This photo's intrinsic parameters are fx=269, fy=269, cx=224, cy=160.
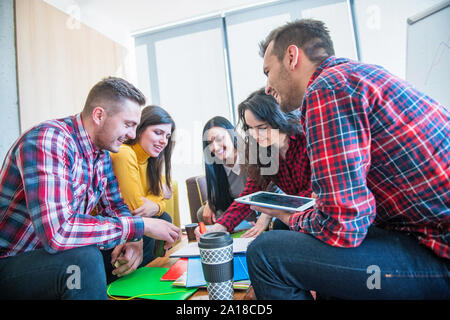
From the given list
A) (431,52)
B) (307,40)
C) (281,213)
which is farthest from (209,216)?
(431,52)

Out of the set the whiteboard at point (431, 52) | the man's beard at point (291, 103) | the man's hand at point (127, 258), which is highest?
the whiteboard at point (431, 52)

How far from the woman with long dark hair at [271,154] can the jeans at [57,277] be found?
2.01 feet

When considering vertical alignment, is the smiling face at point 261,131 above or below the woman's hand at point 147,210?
above

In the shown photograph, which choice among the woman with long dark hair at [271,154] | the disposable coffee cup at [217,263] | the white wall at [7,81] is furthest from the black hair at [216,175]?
the white wall at [7,81]

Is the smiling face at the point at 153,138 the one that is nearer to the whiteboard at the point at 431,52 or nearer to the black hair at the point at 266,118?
the black hair at the point at 266,118

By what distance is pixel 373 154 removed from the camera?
2.23 ft

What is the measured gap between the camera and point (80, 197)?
1.03 meters

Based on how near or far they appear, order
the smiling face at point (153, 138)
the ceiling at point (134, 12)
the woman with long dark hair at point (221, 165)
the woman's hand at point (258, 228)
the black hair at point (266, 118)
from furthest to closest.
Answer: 1. the ceiling at point (134, 12)
2. the woman with long dark hair at point (221, 165)
3. the smiling face at point (153, 138)
4. the black hair at point (266, 118)
5. the woman's hand at point (258, 228)

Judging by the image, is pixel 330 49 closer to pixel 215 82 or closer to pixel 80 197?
pixel 80 197

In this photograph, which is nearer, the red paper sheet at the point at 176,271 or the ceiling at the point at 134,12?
the red paper sheet at the point at 176,271

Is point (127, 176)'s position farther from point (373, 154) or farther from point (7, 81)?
point (7, 81)

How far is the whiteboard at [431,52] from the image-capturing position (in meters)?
2.01

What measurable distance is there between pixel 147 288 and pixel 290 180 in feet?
2.92

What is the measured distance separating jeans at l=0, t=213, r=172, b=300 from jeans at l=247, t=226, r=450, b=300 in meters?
0.42
